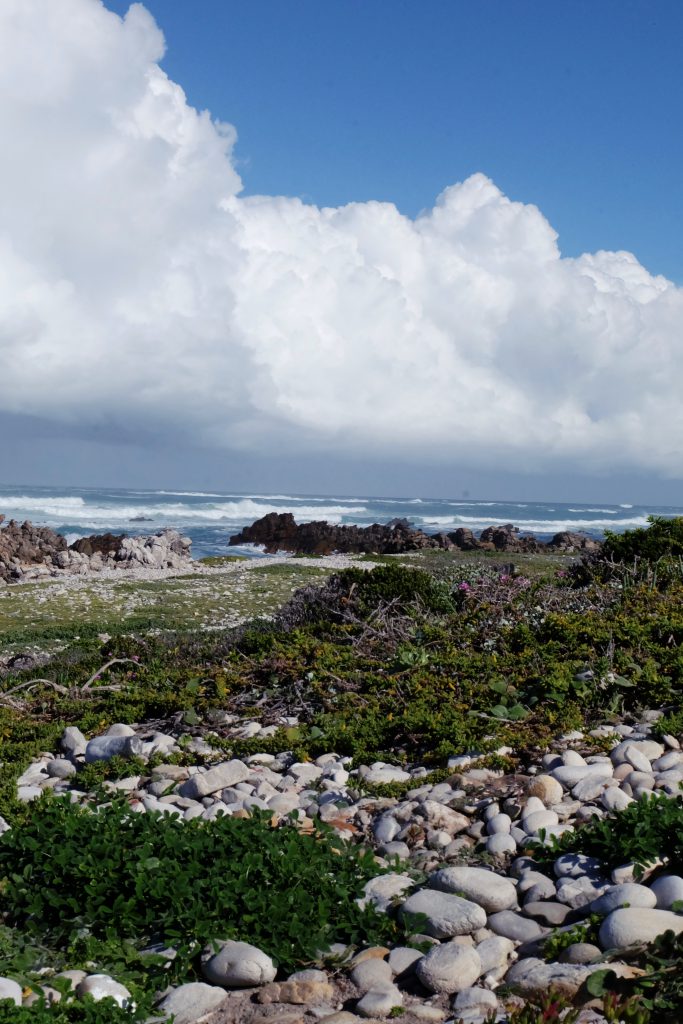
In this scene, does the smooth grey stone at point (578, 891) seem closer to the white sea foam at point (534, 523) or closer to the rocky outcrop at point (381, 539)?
the rocky outcrop at point (381, 539)

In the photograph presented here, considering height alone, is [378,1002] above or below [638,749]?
below

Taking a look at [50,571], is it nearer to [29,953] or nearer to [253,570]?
[253,570]

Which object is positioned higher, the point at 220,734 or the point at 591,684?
the point at 591,684

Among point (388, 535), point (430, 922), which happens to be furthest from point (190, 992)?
point (388, 535)

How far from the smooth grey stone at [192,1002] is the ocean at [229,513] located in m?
45.3

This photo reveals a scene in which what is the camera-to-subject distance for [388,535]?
129ft

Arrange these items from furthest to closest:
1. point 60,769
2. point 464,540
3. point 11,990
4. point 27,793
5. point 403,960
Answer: point 464,540 → point 60,769 → point 27,793 → point 403,960 → point 11,990

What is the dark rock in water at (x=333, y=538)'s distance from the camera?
120 feet

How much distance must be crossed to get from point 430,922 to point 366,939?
11.4 inches

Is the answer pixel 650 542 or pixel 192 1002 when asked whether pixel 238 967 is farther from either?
pixel 650 542

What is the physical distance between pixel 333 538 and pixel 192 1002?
39220 mm

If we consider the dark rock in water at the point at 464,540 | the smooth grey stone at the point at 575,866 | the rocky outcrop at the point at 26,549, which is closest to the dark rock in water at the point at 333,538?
the dark rock in water at the point at 464,540

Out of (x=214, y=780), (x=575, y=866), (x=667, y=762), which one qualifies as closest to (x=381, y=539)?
(x=214, y=780)

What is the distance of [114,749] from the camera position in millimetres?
6512
